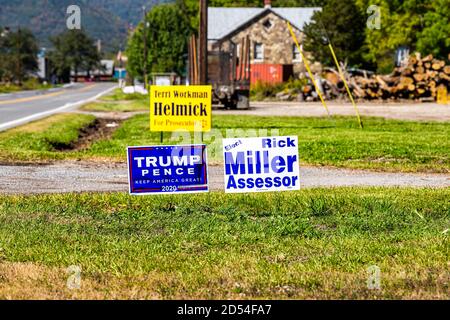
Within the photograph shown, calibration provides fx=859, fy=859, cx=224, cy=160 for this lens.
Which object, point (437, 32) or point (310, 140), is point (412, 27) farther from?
point (310, 140)

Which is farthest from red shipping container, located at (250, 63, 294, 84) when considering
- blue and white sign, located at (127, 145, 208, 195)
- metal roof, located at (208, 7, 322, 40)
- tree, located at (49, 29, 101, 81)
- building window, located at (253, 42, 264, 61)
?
tree, located at (49, 29, 101, 81)

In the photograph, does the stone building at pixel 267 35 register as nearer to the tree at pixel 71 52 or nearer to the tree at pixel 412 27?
the tree at pixel 412 27

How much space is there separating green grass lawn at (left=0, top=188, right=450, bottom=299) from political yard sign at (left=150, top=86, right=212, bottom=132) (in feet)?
12.6

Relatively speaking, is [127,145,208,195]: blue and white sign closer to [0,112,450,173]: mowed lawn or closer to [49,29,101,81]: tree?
[0,112,450,173]: mowed lawn

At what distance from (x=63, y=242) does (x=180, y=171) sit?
262 centimetres

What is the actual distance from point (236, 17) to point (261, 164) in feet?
237

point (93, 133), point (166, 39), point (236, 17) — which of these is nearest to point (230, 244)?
point (93, 133)

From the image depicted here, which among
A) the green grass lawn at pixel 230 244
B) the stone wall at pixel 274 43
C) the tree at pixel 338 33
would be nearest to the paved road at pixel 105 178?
the green grass lawn at pixel 230 244

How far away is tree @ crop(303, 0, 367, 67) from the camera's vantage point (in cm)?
6925

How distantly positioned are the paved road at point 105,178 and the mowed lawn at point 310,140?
1.07 metres

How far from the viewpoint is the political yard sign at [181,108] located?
52.2 feet

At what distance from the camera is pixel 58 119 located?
3152cm

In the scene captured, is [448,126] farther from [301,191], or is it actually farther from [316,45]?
[316,45]

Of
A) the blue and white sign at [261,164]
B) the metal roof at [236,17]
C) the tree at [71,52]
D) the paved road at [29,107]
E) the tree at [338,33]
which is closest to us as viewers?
the blue and white sign at [261,164]
